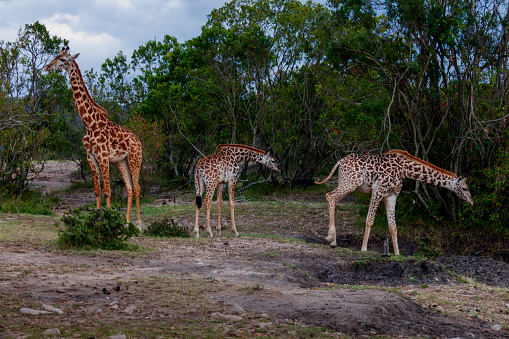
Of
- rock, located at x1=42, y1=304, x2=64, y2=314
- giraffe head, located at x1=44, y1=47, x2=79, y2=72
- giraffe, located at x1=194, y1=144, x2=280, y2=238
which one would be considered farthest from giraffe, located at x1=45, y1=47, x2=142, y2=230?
rock, located at x1=42, y1=304, x2=64, y2=314

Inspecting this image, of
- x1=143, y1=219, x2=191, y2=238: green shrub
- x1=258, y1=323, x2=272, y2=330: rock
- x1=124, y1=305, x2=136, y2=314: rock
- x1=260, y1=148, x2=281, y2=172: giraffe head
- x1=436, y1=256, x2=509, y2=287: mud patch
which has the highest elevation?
x1=260, y1=148, x2=281, y2=172: giraffe head

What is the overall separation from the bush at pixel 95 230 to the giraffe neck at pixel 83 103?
318cm

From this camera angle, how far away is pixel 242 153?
13.4 m

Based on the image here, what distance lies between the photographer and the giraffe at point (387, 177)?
12.3 m

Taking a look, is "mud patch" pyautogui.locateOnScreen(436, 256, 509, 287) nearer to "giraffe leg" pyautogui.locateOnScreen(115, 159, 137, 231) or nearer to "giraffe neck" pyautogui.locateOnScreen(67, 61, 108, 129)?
"giraffe leg" pyautogui.locateOnScreen(115, 159, 137, 231)

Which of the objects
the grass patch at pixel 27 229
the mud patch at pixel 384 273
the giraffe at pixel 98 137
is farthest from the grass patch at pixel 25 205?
the mud patch at pixel 384 273

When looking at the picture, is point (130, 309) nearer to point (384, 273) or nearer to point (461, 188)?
point (384, 273)

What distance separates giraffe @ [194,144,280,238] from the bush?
2.54 meters

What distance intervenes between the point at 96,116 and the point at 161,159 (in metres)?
11.1

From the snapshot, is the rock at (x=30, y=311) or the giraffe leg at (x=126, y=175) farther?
the giraffe leg at (x=126, y=175)

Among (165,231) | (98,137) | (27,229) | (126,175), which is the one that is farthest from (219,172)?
(27,229)

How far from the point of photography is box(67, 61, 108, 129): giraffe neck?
12.8 m

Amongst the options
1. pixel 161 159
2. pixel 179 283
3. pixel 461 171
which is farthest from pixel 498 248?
pixel 161 159

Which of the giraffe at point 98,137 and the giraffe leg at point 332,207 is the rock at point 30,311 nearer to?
the giraffe at point 98,137
